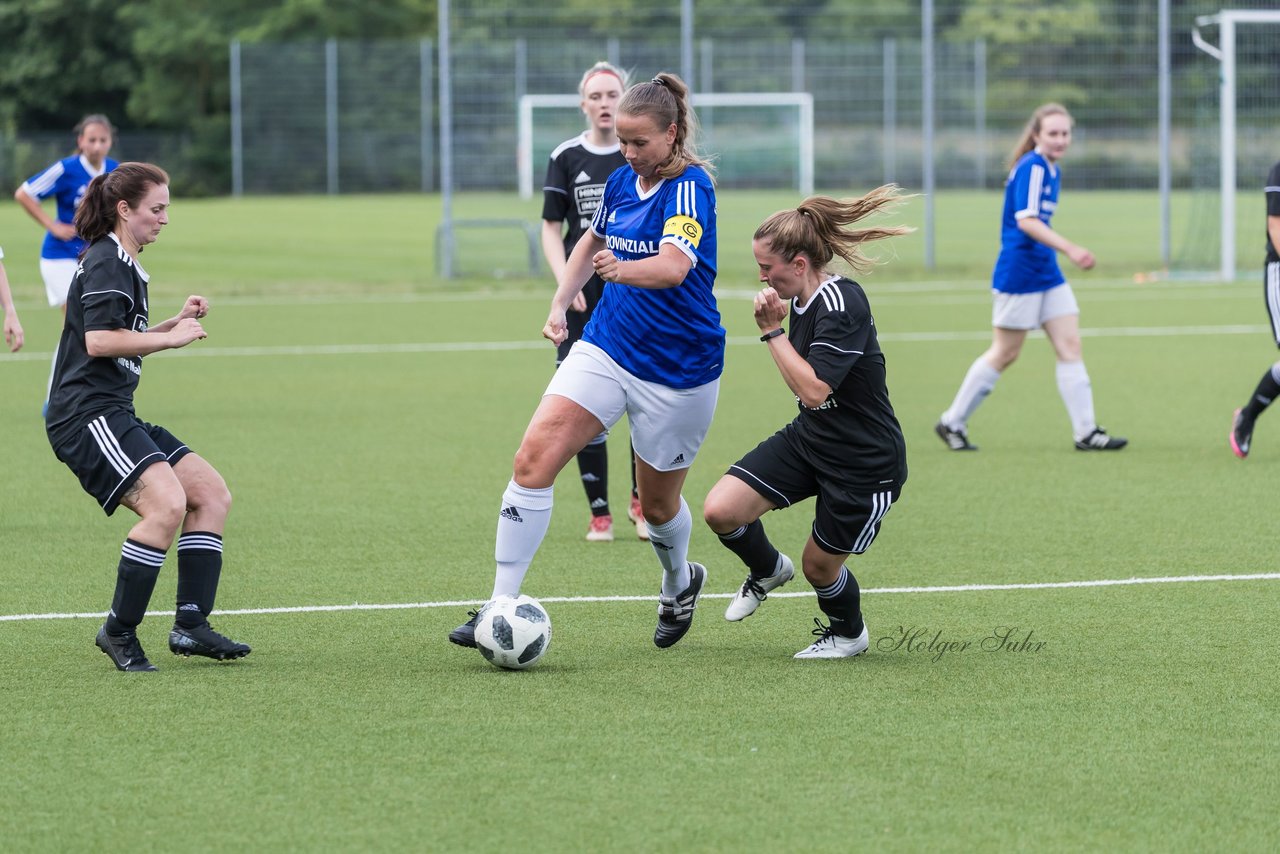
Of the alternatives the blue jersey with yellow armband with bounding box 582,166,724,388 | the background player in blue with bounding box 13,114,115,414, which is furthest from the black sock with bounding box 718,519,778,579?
the background player in blue with bounding box 13,114,115,414

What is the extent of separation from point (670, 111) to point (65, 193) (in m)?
7.90

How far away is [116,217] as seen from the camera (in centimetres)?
564

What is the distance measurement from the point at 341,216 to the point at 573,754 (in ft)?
134

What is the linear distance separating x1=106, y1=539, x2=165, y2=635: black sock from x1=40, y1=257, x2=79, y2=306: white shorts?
6909 mm

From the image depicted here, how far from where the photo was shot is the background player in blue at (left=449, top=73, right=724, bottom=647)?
568cm

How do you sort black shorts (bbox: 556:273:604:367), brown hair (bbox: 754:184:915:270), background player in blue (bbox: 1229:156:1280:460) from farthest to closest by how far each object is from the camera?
background player in blue (bbox: 1229:156:1280:460) → black shorts (bbox: 556:273:604:367) → brown hair (bbox: 754:184:915:270)

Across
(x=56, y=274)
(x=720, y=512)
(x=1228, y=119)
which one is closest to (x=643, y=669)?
(x=720, y=512)

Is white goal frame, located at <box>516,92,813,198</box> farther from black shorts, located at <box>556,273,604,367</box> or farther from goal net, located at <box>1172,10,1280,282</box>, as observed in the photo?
black shorts, located at <box>556,273,604,367</box>

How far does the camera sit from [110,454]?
554 cm

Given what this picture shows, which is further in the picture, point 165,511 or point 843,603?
point 843,603

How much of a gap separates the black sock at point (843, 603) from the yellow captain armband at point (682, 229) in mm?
1199

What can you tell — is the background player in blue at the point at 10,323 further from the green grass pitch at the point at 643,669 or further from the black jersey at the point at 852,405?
the black jersey at the point at 852,405

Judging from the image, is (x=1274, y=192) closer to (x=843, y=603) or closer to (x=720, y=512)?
(x=843, y=603)

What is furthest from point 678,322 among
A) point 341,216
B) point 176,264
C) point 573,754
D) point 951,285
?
point 341,216
